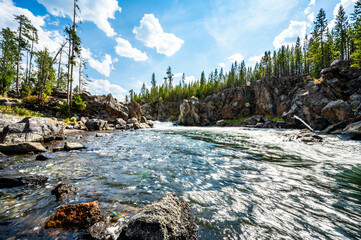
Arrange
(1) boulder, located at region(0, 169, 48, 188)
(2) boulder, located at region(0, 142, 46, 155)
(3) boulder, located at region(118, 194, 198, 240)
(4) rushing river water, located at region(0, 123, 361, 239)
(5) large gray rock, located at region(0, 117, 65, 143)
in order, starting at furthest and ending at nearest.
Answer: (5) large gray rock, located at region(0, 117, 65, 143), (2) boulder, located at region(0, 142, 46, 155), (1) boulder, located at region(0, 169, 48, 188), (4) rushing river water, located at region(0, 123, 361, 239), (3) boulder, located at region(118, 194, 198, 240)

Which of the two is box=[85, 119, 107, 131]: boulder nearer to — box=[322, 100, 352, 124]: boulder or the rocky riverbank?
the rocky riverbank

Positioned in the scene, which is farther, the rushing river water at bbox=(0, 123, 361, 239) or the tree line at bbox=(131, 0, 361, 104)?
the tree line at bbox=(131, 0, 361, 104)

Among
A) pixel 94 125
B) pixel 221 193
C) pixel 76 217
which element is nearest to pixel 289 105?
pixel 221 193

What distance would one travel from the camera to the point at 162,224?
1.89 m

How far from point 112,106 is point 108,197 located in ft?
97.9

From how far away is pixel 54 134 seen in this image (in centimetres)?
1120

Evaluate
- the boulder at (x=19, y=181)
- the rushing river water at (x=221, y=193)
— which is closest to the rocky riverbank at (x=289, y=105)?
the rushing river water at (x=221, y=193)

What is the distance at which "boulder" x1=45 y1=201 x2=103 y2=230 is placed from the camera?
8.07 ft

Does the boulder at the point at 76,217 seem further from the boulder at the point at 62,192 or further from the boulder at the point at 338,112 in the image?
the boulder at the point at 338,112

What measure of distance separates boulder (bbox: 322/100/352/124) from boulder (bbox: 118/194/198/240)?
83.8 feet

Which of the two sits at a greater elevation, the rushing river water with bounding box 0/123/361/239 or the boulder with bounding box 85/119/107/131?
the boulder with bounding box 85/119/107/131

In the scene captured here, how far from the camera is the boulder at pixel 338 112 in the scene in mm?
17328

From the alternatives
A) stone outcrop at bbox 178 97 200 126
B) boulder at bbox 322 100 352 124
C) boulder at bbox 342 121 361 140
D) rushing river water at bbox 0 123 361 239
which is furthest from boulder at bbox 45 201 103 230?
stone outcrop at bbox 178 97 200 126

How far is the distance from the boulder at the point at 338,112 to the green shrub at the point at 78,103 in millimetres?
39018
